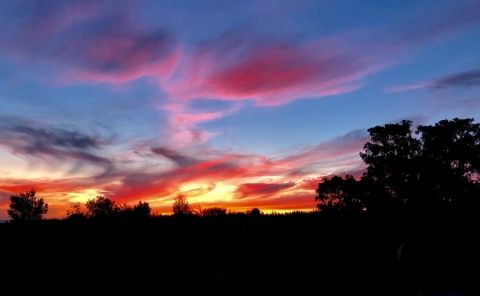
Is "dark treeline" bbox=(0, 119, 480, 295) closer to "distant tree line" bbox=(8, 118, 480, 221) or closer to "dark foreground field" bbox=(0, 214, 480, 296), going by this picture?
"dark foreground field" bbox=(0, 214, 480, 296)

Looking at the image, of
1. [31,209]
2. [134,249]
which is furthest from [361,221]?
[31,209]

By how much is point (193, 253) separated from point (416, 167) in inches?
1150

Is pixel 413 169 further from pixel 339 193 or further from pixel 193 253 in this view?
pixel 193 253

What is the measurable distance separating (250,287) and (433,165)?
36860mm

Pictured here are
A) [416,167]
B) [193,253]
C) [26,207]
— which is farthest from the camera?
[26,207]

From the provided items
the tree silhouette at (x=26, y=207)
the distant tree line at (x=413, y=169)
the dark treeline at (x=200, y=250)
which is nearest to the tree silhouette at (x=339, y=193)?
the distant tree line at (x=413, y=169)

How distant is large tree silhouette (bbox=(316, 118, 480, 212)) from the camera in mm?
38438

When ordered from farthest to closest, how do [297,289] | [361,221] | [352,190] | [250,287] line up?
[352,190] → [361,221] → [297,289] → [250,287]

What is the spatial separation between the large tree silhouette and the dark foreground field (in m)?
22.2

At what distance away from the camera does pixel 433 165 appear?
39344 mm

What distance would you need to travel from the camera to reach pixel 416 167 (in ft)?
133

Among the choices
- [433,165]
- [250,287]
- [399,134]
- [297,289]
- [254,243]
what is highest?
[399,134]

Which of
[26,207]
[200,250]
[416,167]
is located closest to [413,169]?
[416,167]

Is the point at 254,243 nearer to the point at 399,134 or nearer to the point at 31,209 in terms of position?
the point at 399,134
